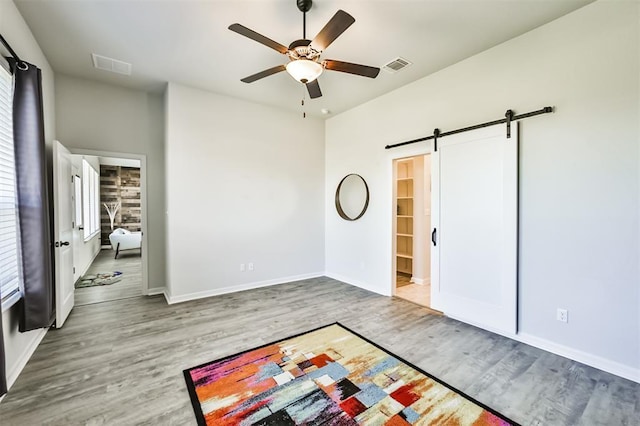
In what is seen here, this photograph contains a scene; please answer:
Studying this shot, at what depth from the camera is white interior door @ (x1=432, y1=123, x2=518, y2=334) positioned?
9.32 ft

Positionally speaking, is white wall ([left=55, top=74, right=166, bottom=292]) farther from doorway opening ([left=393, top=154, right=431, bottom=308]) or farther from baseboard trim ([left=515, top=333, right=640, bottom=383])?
baseboard trim ([left=515, top=333, right=640, bottom=383])

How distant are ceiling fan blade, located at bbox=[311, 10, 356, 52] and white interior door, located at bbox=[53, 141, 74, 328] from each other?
10.1 feet

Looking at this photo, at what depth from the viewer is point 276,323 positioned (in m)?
3.18

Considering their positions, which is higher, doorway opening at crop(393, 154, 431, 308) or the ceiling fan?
the ceiling fan

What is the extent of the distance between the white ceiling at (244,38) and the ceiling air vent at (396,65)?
0.09m

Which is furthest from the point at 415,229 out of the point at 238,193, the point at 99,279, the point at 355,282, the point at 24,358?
the point at 99,279

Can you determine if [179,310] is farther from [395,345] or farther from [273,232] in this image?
[395,345]

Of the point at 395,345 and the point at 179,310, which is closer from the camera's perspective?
the point at 395,345

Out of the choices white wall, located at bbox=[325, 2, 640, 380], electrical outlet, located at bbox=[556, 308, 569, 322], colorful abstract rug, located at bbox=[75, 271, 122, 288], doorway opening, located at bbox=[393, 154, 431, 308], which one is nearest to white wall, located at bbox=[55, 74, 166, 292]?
colorful abstract rug, located at bbox=[75, 271, 122, 288]

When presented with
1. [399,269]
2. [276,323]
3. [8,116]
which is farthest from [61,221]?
[399,269]

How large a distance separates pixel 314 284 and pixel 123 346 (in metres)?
2.80

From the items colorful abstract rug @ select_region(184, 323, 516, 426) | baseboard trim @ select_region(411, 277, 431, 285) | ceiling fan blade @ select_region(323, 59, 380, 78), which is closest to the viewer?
colorful abstract rug @ select_region(184, 323, 516, 426)

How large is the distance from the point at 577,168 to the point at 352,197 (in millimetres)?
3043

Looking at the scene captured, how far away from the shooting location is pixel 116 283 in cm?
477
